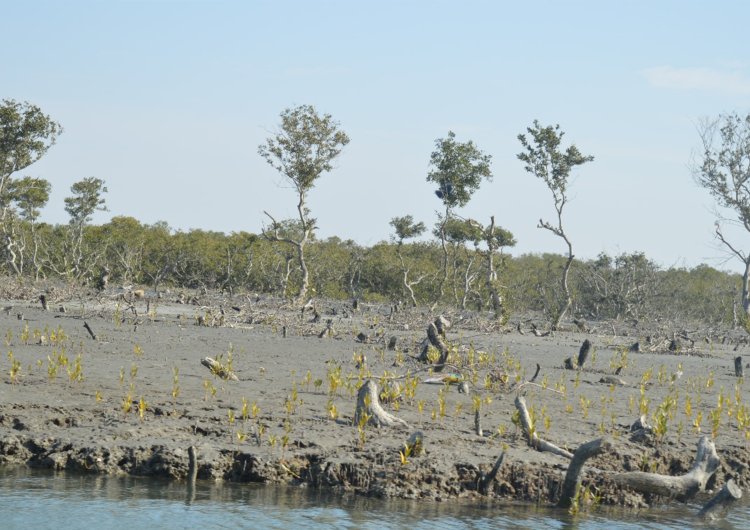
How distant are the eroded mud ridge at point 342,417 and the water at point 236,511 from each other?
27 centimetres

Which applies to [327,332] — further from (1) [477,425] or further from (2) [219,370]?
(1) [477,425]

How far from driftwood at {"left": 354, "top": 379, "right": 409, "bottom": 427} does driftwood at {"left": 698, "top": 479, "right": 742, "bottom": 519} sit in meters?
3.08

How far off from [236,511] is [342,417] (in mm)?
2745

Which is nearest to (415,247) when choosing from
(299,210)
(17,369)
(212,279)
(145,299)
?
(212,279)

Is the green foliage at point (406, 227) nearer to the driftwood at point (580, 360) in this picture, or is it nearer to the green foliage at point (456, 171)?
the green foliage at point (456, 171)

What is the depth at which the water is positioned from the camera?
805 cm

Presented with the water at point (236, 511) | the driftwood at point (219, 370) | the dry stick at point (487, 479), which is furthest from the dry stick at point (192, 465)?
the driftwood at point (219, 370)

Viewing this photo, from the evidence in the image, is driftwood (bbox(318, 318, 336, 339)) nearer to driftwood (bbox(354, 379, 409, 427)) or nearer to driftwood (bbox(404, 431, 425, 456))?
driftwood (bbox(354, 379, 409, 427))

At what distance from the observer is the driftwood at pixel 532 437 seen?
9781mm

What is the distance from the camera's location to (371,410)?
34.2 ft

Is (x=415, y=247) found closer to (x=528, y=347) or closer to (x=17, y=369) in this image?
(x=528, y=347)

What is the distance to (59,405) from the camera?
417 inches

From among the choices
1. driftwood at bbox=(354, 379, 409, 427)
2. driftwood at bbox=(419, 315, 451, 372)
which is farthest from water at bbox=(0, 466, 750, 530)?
driftwood at bbox=(419, 315, 451, 372)

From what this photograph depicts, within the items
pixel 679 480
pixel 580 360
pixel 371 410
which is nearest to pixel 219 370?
pixel 371 410
